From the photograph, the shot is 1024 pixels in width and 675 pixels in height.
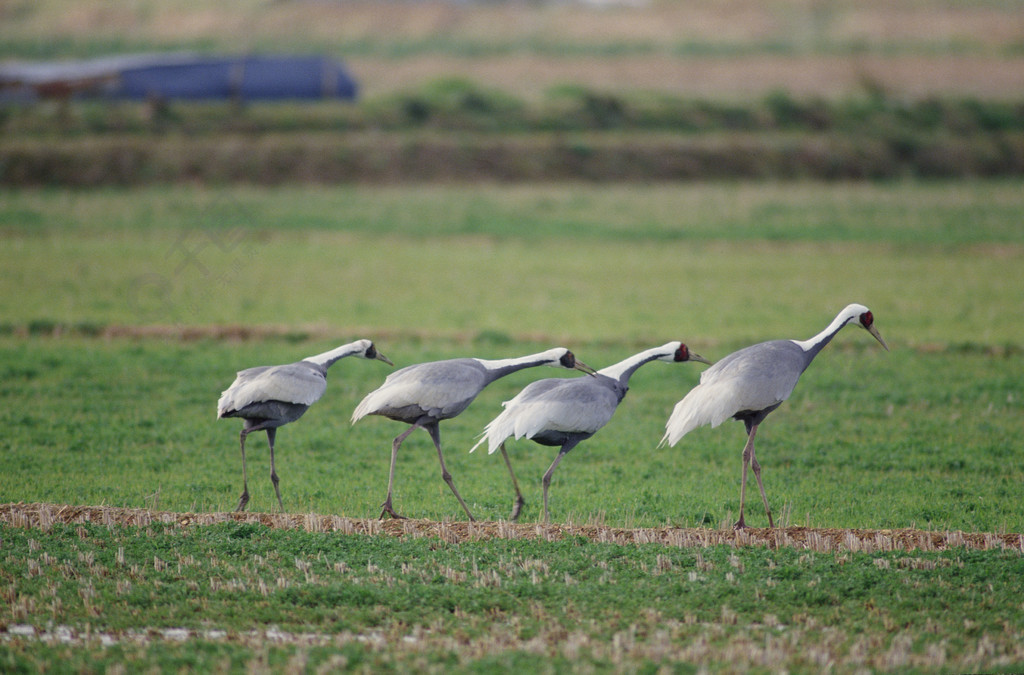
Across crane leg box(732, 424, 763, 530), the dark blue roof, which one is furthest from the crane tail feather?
the dark blue roof

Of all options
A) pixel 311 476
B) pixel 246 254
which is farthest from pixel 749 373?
pixel 246 254

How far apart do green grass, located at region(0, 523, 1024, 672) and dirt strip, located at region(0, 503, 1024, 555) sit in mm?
254

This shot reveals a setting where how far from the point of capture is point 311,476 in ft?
41.7

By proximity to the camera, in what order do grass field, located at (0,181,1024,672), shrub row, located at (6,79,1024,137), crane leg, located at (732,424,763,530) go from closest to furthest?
grass field, located at (0,181,1024,672)
crane leg, located at (732,424,763,530)
shrub row, located at (6,79,1024,137)

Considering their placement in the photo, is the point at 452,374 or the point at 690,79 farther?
the point at 690,79

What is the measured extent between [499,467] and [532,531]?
11.2 feet

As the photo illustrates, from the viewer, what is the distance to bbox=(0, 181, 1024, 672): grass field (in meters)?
8.00

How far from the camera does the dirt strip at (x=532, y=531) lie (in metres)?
9.99

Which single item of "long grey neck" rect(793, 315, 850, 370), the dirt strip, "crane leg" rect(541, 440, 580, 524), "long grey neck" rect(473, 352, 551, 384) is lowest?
the dirt strip

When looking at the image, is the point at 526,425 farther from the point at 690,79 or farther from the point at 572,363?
the point at 690,79

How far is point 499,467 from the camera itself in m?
13.7

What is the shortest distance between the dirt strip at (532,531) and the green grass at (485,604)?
25 centimetres

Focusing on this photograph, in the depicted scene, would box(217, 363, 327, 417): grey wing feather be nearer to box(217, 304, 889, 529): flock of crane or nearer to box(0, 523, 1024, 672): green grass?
box(217, 304, 889, 529): flock of crane

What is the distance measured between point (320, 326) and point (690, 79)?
53.3 metres
